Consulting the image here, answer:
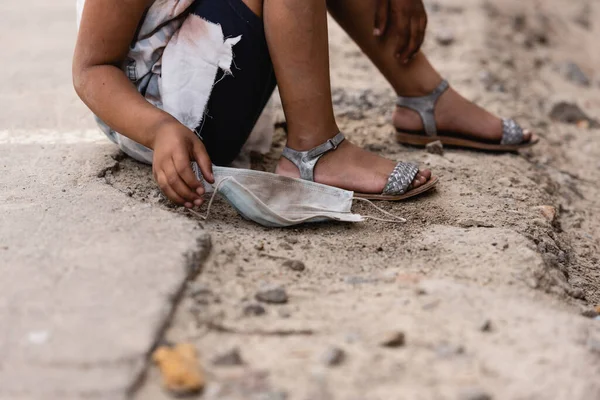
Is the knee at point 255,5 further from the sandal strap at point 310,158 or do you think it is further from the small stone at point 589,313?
the small stone at point 589,313

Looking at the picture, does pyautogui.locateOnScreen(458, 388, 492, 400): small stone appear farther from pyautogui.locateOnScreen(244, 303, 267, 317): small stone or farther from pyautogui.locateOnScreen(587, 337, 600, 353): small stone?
pyautogui.locateOnScreen(244, 303, 267, 317): small stone

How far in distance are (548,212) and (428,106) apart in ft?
1.67

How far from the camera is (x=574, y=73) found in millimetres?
3473

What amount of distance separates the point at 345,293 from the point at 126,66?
83 cm

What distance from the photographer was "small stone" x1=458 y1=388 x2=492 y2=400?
3.76 feet

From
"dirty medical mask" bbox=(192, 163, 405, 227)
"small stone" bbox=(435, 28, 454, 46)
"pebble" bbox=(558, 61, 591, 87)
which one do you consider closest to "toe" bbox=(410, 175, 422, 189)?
"dirty medical mask" bbox=(192, 163, 405, 227)

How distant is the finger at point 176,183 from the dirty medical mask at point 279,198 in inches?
2.4

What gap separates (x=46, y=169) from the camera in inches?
77.1

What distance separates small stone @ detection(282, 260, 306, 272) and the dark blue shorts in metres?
0.49

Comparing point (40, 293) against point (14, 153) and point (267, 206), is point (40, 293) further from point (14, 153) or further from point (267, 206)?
point (14, 153)

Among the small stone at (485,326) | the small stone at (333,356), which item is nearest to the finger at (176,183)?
the small stone at (333,356)

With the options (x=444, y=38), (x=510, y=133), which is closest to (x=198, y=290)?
(x=510, y=133)

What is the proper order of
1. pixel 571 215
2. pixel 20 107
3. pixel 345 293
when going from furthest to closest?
pixel 20 107
pixel 571 215
pixel 345 293

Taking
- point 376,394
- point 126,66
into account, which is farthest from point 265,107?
point 376,394
